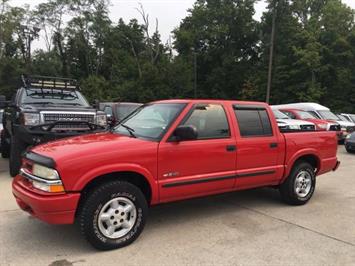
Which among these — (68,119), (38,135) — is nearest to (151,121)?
(38,135)

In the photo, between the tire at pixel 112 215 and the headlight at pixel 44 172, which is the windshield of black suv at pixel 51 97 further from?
the tire at pixel 112 215

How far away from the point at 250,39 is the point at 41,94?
48432 mm

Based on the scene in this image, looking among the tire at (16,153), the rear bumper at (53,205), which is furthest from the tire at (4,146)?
the rear bumper at (53,205)

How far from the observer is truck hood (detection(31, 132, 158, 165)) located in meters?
4.06

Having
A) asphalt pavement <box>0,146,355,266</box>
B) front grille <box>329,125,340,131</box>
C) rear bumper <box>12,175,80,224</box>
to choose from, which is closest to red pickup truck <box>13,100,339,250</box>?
rear bumper <box>12,175,80,224</box>

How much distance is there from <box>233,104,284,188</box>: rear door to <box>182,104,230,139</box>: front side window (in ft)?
0.87

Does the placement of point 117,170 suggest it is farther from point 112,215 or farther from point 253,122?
point 253,122

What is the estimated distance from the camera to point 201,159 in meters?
4.86

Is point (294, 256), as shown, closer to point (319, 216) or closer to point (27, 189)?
point (319, 216)

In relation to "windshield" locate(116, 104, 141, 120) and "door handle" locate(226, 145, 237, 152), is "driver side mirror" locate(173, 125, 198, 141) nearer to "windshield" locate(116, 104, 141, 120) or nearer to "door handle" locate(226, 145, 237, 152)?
"door handle" locate(226, 145, 237, 152)

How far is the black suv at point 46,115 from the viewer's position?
23.5 feet

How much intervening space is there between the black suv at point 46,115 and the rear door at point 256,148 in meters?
3.34

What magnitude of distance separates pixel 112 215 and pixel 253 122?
260 cm

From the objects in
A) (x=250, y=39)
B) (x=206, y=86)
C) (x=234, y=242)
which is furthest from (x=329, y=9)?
(x=234, y=242)
